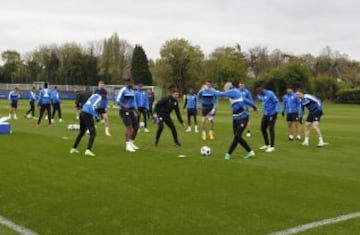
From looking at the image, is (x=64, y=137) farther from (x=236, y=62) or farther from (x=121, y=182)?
(x=236, y=62)

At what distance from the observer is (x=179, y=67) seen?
8944cm

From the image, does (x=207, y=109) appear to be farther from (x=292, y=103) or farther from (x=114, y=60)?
(x=114, y=60)

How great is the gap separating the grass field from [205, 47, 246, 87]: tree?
68141mm

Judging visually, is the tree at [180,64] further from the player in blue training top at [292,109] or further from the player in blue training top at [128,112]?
the player in blue training top at [128,112]

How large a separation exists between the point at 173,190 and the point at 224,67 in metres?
74.6

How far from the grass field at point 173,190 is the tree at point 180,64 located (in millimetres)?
75154

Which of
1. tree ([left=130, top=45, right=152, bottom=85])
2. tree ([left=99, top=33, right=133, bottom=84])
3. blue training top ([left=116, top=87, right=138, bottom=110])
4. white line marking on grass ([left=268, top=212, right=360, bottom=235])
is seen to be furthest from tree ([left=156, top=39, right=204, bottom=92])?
white line marking on grass ([left=268, top=212, right=360, bottom=235])

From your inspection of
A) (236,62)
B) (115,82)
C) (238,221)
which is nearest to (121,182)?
(238,221)

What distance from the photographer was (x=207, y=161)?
1183 cm

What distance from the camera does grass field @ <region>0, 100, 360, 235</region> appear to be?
6250 mm

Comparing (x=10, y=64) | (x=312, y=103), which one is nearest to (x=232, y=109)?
(x=312, y=103)

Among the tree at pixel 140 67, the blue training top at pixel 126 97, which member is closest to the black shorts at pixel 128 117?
the blue training top at pixel 126 97

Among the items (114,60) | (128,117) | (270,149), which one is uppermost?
(114,60)

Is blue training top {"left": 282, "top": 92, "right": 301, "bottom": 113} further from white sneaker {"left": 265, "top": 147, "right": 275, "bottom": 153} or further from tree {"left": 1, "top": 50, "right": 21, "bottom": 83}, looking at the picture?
tree {"left": 1, "top": 50, "right": 21, "bottom": 83}
